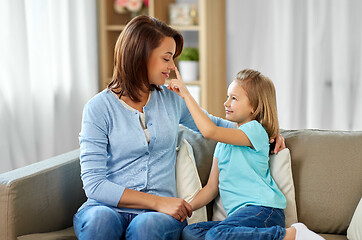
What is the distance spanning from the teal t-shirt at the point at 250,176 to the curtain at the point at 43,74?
1.37 metres

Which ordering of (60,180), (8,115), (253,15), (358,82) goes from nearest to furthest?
(60,180), (8,115), (358,82), (253,15)

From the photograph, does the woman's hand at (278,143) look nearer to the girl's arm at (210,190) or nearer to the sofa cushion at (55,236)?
the girl's arm at (210,190)

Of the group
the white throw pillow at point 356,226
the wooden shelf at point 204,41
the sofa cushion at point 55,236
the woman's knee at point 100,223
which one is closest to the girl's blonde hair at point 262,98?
the white throw pillow at point 356,226

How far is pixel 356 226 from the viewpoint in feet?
5.95

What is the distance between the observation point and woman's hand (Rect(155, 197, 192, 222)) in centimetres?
176

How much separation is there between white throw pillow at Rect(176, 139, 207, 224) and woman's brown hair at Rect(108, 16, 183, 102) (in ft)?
1.02

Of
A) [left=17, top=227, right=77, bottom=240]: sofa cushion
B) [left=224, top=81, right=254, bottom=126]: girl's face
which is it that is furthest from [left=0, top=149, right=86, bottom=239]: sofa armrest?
[left=224, top=81, right=254, bottom=126]: girl's face

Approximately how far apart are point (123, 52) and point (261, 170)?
643 mm

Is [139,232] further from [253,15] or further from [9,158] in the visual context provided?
[253,15]

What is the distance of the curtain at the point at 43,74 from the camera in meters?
2.75

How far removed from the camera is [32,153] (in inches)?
115

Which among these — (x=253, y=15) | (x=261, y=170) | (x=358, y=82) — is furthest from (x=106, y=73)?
Result: (x=261, y=170)

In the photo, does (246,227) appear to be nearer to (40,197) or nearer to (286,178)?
(286,178)

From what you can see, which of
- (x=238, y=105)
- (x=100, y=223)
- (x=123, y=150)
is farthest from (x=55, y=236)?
(x=238, y=105)
